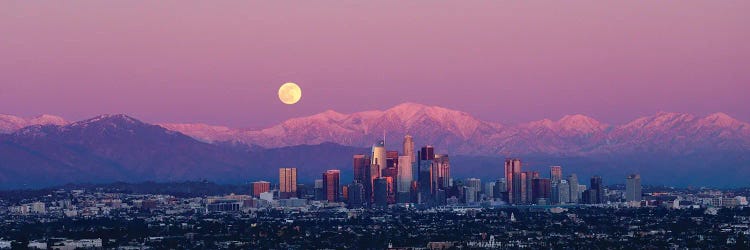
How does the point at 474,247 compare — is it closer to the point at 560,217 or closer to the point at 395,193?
the point at 560,217

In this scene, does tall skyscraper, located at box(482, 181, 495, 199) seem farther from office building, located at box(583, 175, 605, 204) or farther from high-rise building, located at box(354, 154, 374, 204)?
office building, located at box(583, 175, 605, 204)

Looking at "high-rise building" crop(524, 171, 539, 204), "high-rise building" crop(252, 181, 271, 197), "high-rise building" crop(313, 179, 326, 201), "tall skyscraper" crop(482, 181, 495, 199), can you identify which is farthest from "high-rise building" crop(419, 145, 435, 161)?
"high-rise building" crop(252, 181, 271, 197)

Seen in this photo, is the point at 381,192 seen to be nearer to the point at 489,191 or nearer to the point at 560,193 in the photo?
the point at 560,193

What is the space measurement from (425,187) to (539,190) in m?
9.24

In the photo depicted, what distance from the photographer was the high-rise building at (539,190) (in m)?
182

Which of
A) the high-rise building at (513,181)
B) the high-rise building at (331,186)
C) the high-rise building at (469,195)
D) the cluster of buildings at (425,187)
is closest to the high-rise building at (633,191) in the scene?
the cluster of buildings at (425,187)

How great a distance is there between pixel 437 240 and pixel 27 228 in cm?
2644

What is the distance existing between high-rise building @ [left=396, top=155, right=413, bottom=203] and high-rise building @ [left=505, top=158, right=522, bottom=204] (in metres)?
8.14

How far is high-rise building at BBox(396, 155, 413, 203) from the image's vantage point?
17962cm

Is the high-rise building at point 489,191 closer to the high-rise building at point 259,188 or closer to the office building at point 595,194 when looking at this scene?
the office building at point 595,194

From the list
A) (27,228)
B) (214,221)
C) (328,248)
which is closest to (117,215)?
(214,221)

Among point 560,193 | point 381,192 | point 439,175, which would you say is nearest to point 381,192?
point 381,192

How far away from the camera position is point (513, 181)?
185 meters

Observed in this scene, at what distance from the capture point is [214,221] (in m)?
135
